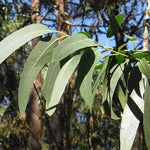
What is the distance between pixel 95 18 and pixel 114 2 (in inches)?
6.9

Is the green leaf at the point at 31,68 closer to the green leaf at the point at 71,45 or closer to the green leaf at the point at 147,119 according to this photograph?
the green leaf at the point at 71,45

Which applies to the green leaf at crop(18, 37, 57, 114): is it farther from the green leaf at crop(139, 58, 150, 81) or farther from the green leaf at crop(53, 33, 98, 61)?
the green leaf at crop(139, 58, 150, 81)

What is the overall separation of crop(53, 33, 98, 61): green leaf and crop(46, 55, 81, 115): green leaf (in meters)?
0.07

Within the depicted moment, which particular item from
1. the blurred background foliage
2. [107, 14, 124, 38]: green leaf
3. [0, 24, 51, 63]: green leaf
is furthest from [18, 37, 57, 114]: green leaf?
the blurred background foliage

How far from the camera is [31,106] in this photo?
3080 mm

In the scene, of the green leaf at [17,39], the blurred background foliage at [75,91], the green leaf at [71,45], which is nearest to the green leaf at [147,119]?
the green leaf at [71,45]

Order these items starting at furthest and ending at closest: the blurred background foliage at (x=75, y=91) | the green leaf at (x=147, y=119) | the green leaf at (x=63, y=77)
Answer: the blurred background foliage at (x=75, y=91) → the green leaf at (x=63, y=77) → the green leaf at (x=147, y=119)

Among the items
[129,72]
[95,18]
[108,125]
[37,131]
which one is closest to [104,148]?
[108,125]

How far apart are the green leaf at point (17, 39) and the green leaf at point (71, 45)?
0.33 ft

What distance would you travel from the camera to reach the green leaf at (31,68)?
83cm

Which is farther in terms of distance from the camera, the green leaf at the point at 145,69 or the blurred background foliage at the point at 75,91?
the blurred background foliage at the point at 75,91

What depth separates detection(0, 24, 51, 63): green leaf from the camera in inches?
32.1

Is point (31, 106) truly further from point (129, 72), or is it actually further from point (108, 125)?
point (129, 72)

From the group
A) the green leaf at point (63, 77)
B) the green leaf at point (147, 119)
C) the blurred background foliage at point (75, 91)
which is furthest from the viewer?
the blurred background foliage at point (75, 91)
